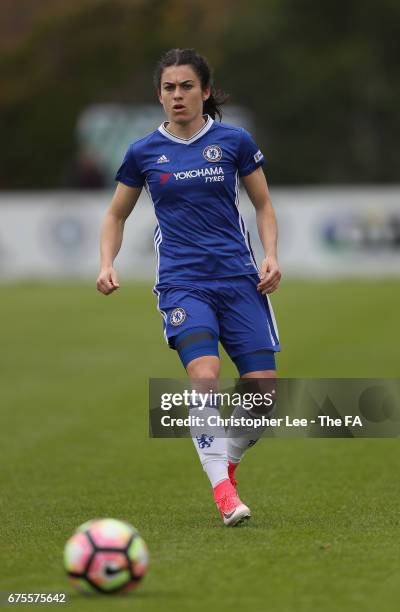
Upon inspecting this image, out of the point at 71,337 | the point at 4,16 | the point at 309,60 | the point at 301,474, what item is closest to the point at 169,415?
the point at 301,474

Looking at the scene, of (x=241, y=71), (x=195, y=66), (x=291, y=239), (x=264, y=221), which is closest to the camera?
(x=195, y=66)

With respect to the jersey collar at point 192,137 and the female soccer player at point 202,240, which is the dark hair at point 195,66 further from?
the jersey collar at point 192,137

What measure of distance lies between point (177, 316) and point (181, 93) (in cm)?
118

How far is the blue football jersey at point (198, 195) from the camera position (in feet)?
25.7

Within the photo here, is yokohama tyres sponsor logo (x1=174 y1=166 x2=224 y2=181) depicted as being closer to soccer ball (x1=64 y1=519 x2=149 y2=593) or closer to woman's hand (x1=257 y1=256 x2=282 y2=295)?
woman's hand (x1=257 y1=256 x2=282 y2=295)

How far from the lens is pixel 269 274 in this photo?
25.7 ft

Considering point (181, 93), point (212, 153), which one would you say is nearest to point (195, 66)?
A: point (181, 93)

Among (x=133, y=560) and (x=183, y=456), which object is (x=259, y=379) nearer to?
(x=133, y=560)

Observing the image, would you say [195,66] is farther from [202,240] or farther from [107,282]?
[107,282]

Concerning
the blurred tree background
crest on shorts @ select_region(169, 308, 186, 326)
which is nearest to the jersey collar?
crest on shorts @ select_region(169, 308, 186, 326)

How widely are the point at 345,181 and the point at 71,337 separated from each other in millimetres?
35544

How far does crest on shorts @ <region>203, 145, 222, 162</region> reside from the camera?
7.85m

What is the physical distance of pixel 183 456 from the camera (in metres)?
11.4

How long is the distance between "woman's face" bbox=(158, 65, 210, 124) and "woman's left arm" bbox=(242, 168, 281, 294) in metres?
0.48
